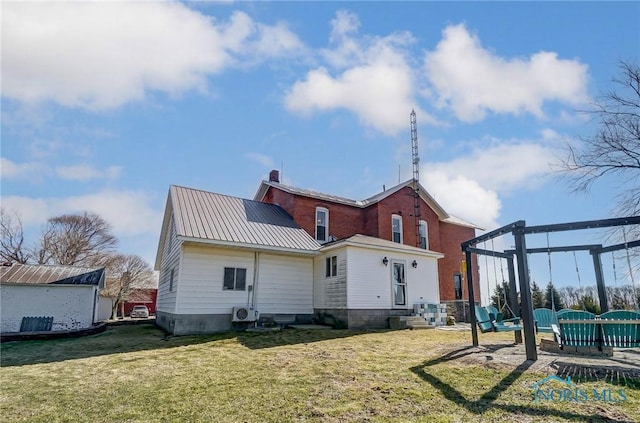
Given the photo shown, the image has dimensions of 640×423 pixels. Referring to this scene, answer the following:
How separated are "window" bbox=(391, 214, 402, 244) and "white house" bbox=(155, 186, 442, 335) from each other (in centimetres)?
483

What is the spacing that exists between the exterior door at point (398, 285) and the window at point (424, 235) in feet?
24.0

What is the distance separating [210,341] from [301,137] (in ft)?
28.5

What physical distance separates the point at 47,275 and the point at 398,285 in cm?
1557

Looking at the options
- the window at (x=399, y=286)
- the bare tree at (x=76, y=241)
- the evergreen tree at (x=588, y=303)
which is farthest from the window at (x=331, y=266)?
the bare tree at (x=76, y=241)

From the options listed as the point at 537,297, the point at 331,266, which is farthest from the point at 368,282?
the point at 537,297

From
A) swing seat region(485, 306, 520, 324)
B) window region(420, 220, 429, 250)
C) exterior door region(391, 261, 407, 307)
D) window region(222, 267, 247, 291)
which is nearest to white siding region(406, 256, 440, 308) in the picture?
exterior door region(391, 261, 407, 307)

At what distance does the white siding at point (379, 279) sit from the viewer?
13.2 metres

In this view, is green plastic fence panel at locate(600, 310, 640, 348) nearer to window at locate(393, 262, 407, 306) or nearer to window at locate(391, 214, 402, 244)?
window at locate(393, 262, 407, 306)

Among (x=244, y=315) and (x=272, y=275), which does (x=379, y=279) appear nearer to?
(x=272, y=275)

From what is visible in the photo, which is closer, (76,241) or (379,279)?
(379,279)

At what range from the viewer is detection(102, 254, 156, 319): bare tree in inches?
1314

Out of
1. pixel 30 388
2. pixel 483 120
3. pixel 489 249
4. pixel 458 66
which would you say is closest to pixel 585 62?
pixel 483 120

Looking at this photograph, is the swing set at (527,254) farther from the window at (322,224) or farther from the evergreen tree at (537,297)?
the evergreen tree at (537,297)

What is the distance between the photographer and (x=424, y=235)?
21672 millimetres
